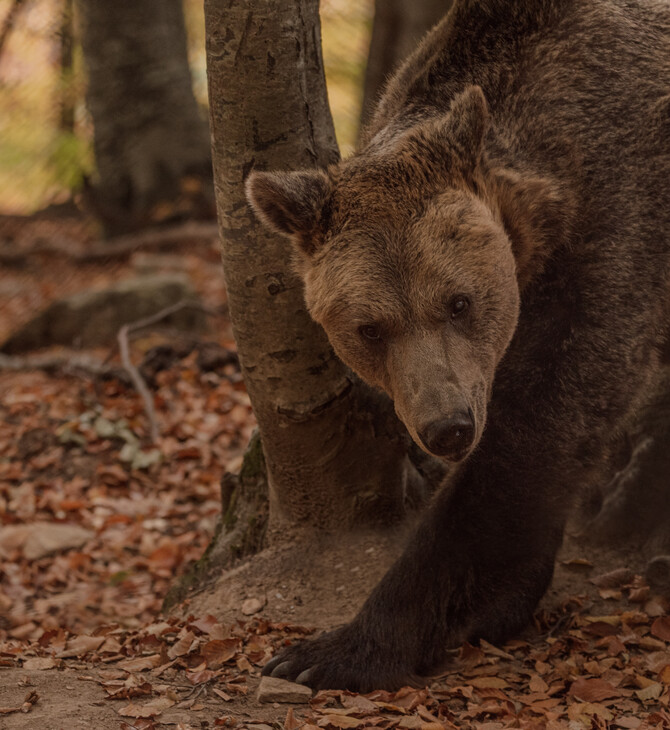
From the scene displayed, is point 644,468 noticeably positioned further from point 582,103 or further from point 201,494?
point 201,494

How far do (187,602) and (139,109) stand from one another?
29.3ft

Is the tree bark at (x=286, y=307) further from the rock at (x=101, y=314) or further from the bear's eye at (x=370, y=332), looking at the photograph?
the rock at (x=101, y=314)

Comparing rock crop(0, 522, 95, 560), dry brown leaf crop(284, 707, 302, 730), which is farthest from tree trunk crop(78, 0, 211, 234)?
dry brown leaf crop(284, 707, 302, 730)

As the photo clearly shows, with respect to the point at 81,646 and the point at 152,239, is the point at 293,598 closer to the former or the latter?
the point at 81,646

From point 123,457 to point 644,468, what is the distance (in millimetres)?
4078

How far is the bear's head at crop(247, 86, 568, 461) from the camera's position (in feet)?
12.0

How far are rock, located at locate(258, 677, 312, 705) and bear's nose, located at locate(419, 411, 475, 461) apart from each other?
49.4 inches

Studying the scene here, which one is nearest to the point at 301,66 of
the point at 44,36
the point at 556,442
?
the point at 556,442

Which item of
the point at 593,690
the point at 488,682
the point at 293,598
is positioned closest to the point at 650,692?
the point at 593,690

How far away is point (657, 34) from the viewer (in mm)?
4445

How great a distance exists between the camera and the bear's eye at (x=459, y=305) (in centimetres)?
372

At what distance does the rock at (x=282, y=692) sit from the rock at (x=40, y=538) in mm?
2977

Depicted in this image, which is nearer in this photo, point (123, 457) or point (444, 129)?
point (444, 129)

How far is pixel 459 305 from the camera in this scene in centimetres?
374
